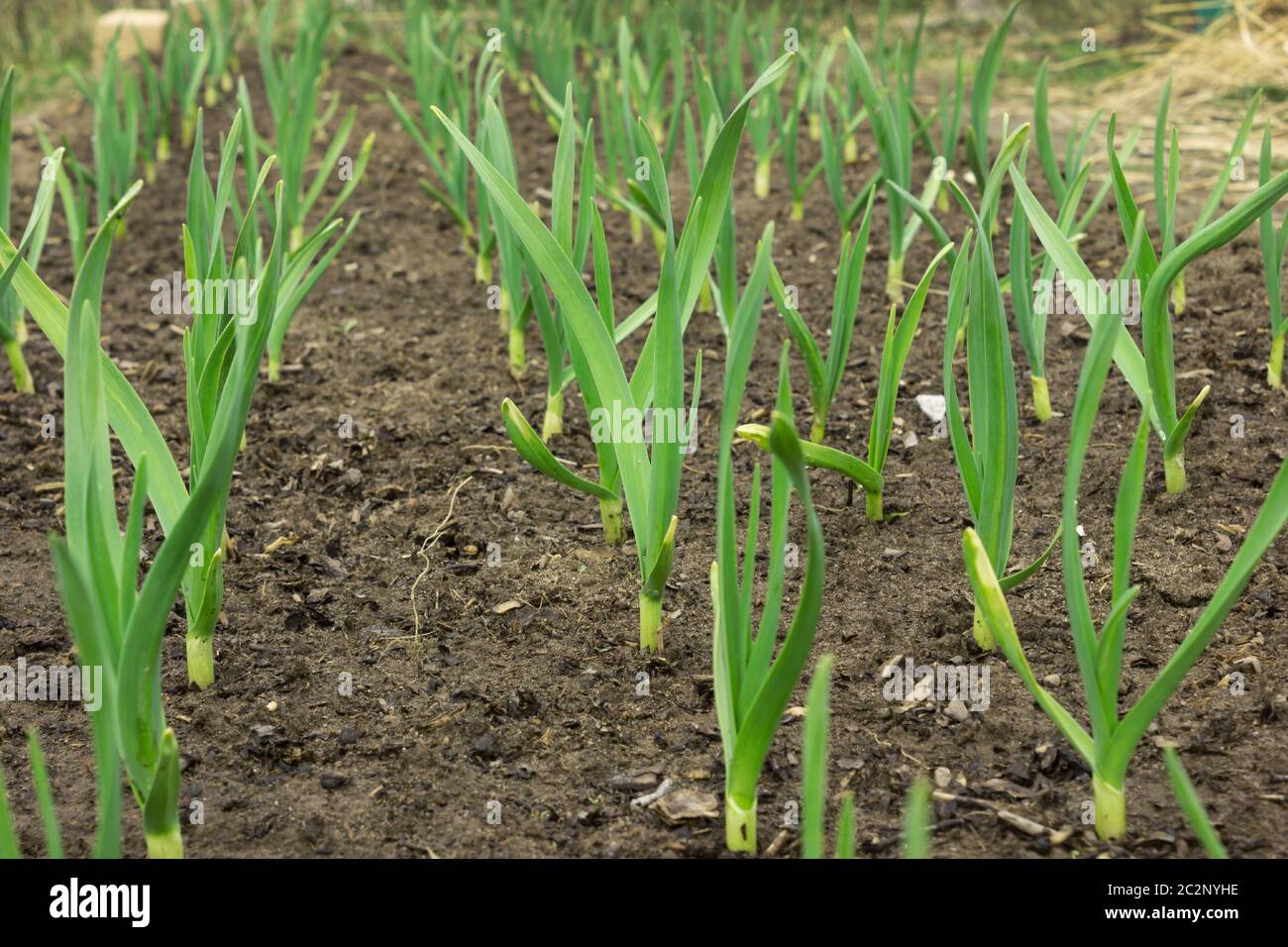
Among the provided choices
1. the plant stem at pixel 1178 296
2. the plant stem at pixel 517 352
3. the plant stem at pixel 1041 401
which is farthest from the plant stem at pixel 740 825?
the plant stem at pixel 1178 296

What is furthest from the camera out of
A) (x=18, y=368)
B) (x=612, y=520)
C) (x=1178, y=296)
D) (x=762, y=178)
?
(x=762, y=178)

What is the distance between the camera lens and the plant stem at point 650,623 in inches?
69.6

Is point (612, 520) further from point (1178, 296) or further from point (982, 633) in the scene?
point (1178, 296)

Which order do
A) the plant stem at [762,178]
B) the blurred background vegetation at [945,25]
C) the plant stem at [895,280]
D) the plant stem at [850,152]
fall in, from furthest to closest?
the blurred background vegetation at [945,25] < the plant stem at [850,152] < the plant stem at [762,178] < the plant stem at [895,280]

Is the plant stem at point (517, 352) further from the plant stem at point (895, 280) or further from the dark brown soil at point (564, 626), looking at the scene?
the plant stem at point (895, 280)

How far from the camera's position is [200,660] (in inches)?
67.9

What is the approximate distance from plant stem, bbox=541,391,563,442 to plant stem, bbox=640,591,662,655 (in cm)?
69

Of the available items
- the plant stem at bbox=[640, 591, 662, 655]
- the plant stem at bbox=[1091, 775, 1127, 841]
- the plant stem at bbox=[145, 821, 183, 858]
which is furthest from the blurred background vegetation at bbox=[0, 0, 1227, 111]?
the plant stem at bbox=[145, 821, 183, 858]

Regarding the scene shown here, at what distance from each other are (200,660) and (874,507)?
1030 millimetres

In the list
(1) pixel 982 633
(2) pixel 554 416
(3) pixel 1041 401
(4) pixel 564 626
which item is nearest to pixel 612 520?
(4) pixel 564 626

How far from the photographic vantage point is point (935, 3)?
6.91 meters

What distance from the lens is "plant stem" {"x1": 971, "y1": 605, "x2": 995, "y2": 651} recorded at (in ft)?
5.73

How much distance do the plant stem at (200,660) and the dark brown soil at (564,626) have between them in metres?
0.02
